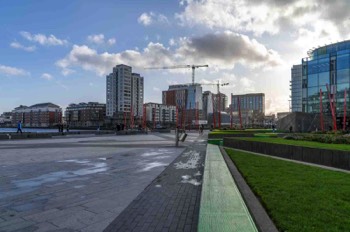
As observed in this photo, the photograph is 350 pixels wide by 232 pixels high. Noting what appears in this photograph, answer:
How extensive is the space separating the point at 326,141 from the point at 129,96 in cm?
11934

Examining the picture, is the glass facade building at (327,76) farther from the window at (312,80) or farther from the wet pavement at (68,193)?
the wet pavement at (68,193)

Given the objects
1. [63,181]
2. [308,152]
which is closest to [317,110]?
[308,152]

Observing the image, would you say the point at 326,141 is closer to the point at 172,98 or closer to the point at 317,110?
the point at 317,110

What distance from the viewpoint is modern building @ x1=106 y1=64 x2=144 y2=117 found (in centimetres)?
12938

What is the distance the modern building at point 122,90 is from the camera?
12938 centimetres

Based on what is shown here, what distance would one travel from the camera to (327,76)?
184 feet

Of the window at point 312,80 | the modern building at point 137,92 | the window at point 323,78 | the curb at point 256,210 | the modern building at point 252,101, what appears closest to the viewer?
the curb at point 256,210

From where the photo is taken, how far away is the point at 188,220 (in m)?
5.32

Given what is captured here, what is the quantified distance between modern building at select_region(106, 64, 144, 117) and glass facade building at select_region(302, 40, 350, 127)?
8312cm

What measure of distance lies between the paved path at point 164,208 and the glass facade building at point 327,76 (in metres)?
50.5

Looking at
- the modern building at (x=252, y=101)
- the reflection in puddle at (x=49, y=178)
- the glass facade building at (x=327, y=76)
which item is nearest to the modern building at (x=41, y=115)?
the modern building at (x=252, y=101)

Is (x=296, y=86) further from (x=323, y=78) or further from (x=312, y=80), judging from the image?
(x=323, y=78)

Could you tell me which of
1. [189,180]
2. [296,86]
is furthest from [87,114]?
[189,180]

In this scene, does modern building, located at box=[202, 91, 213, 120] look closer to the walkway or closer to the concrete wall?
the concrete wall
